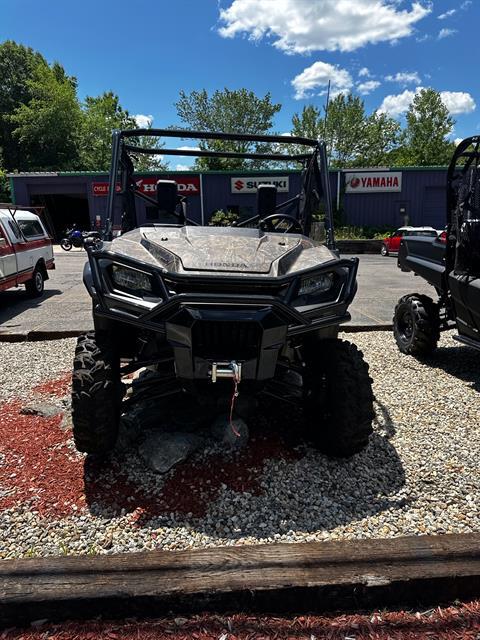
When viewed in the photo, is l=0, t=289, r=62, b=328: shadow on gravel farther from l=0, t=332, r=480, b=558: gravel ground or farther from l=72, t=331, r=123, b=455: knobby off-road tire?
l=72, t=331, r=123, b=455: knobby off-road tire

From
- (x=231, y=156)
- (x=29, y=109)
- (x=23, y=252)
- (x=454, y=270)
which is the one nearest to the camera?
(x=231, y=156)

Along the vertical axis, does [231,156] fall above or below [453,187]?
above

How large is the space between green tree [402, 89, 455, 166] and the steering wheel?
48860mm

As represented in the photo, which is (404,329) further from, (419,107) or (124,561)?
(419,107)

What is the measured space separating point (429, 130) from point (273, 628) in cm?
5280

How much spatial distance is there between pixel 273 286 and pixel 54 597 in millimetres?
1706

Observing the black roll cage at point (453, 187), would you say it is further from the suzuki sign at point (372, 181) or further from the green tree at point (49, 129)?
the green tree at point (49, 129)

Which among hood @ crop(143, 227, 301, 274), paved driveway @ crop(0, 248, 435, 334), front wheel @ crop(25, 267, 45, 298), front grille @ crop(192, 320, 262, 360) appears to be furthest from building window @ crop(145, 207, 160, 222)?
front wheel @ crop(25, 267, 45, 298)

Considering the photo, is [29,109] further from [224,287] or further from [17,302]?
[224,287]

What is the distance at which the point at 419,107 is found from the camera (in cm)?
4738

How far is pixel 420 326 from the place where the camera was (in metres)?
5.32

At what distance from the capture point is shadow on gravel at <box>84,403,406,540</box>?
101 inches

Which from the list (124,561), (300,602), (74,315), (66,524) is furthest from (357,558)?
(74,315)

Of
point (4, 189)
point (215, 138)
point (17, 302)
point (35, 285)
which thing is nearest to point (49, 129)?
point (4, 189)
